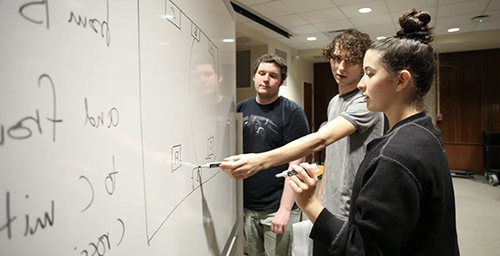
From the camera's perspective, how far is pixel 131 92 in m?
0.47

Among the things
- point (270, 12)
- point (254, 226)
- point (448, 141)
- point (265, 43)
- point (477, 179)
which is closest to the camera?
point (254, 226)

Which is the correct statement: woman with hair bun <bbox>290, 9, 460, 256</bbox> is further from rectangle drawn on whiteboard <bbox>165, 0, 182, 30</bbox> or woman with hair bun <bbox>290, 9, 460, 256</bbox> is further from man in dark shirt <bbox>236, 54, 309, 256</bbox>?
man in dark shirt <bbox>236, 54, 309, 256</bbox>

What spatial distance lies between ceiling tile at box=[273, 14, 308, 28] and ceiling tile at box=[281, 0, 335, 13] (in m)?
0.27

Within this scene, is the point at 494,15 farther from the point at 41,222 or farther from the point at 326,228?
the point at 41,222

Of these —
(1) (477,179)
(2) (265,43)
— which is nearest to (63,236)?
(2) (265,43)

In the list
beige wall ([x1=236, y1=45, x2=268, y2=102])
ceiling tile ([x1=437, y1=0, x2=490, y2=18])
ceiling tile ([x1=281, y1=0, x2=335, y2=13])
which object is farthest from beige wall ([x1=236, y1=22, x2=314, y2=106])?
ceiling tile ([x1=437, y1=0, x2=490, y2=18])

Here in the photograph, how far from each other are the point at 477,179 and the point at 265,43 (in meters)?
4.71

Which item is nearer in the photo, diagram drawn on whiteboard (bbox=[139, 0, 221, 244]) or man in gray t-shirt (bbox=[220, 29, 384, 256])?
diagram drawn on whiteboard (bbox=[139, 0, 221, 244])

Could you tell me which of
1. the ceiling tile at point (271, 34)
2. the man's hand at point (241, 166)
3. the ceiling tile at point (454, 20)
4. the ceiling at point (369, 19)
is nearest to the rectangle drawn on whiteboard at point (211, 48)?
the man's hand at point (241, 166)

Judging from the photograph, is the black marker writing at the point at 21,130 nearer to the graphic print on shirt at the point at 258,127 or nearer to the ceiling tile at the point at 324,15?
the graphic print on shirt at the point at 258,127

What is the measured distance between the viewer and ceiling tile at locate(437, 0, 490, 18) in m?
3.37

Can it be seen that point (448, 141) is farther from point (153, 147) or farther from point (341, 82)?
point (153, 147)

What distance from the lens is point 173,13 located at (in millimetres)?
623

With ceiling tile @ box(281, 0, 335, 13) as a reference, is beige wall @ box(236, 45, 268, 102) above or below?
below
